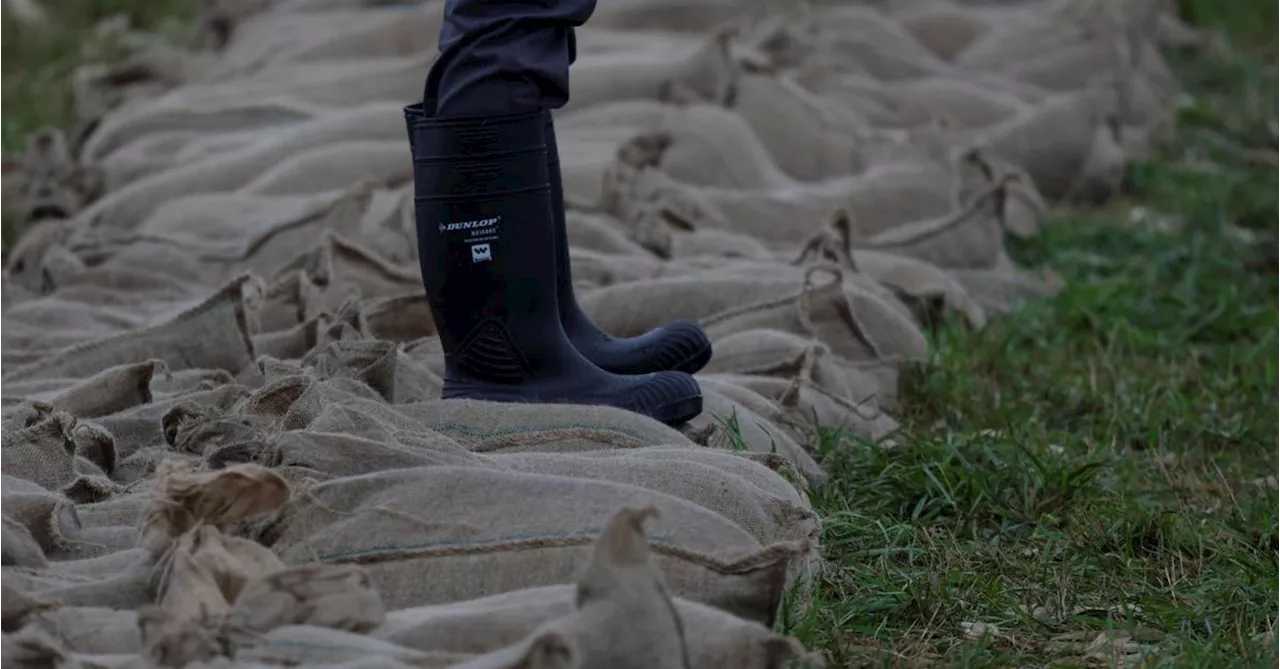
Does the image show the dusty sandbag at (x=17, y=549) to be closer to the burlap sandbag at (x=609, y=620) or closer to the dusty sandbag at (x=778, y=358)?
the burlap sandbag at (x=609, y=620)

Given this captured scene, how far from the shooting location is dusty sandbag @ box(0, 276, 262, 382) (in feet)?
12.6

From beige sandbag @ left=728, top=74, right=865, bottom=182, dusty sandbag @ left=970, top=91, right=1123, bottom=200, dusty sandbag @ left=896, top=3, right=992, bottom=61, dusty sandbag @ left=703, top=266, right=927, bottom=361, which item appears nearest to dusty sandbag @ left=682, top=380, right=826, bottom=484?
dusty sandbag @ left=703, top=266, right=927, bottom=361

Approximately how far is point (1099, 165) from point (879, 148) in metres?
1.24

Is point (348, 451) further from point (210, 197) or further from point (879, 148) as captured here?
point (879, 148)

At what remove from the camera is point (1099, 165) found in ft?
23.0

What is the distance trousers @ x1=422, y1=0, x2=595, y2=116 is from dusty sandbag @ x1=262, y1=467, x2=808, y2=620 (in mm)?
751

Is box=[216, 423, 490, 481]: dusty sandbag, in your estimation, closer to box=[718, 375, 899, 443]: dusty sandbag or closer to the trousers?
the trousers

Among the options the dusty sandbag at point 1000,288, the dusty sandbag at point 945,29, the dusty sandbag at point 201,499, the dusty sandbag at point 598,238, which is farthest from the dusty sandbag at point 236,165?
the dusty sandbag at point 201,499

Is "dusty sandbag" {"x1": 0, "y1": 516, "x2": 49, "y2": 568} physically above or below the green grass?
above

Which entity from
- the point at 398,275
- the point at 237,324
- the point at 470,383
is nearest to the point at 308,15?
the point at 398,275

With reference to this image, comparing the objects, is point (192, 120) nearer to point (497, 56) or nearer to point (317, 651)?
point (497, 56)

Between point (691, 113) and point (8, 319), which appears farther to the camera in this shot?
point (691, 113)

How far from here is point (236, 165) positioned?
221 inches

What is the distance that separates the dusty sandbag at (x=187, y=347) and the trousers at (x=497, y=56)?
2.72 feet
